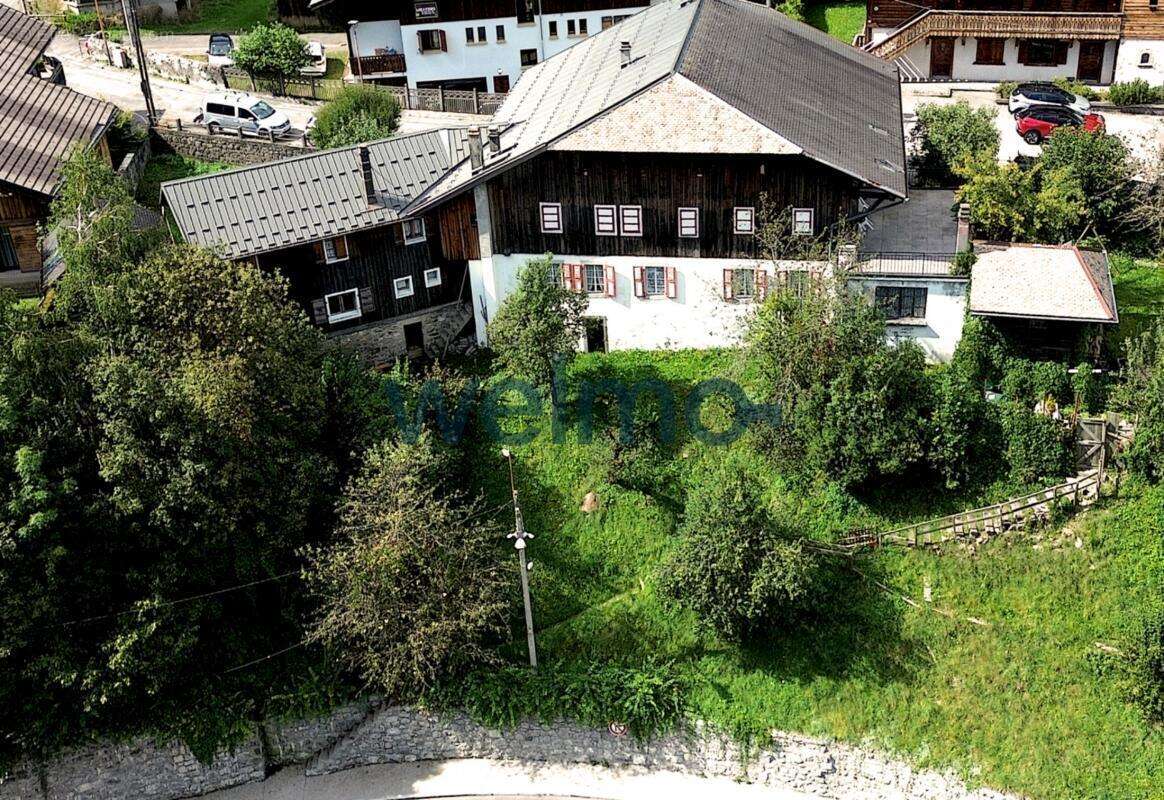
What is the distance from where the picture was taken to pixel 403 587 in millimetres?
34188

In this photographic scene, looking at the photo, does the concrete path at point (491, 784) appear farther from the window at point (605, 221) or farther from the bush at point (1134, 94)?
the bush at point (1134, 94)

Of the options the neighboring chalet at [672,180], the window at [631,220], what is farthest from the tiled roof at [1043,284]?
the window at [631,220]

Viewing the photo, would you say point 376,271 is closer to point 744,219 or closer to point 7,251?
point 744,219

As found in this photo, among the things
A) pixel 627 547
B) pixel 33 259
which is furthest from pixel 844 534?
pixel 33 259

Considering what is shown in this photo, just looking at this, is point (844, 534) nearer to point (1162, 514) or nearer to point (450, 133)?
point (1162, 514)

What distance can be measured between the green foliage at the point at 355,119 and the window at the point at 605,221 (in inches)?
501

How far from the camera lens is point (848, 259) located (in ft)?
130

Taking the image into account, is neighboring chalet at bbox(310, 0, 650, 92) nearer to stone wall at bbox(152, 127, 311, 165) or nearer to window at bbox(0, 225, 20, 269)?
stone wall at bbox(152, 127, 311, 165)

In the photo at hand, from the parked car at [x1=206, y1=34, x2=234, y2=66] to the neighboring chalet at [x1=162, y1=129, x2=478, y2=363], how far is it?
1070 inches

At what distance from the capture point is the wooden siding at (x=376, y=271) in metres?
42.5

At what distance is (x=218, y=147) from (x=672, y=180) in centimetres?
2519

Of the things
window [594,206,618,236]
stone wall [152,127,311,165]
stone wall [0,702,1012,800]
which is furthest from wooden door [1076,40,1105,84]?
stone wall [0,702,1012,800]

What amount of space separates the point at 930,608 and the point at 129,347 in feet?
79.7

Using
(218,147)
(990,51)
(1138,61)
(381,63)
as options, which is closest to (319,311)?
(218,147)
